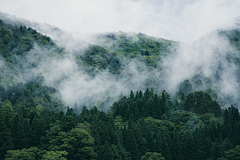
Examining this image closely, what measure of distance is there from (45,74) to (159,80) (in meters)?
82.1

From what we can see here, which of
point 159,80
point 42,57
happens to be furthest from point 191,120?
point 42,57

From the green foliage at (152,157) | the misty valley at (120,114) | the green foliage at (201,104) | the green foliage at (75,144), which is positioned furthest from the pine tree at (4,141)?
the green foliage at (201,104)

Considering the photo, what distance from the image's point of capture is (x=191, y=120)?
8169 cm

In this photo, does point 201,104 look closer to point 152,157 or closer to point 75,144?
point 152,157

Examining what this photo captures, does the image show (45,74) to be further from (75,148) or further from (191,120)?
(75,148)

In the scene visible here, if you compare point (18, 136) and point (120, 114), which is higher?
point (120, 114)

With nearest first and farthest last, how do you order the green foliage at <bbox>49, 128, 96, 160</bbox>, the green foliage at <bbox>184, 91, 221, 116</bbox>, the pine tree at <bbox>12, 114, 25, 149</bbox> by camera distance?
the green foliage at <bbox>49, 128, 96, 160</bbox>
the pine tree at <bbox>12, 114, 25, 149</bbox>
the green foliage at <bbox>184, 91, 221, 116</bbox>

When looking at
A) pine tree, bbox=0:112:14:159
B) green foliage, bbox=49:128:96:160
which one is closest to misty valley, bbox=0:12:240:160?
pine tree, bbox=0:112:14:159

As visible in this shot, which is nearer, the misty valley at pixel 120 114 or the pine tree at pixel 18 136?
the misty valley at pixel 120 114

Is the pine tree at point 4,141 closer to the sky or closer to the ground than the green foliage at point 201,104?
closer to the ground

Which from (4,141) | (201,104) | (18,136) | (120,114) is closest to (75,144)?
(4,141)

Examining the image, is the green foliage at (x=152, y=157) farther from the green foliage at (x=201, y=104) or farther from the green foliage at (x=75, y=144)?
the green foliage at (x=201, y=104)

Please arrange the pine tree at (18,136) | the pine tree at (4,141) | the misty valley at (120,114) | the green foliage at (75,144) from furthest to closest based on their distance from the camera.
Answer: the pine tree at (18,136), the misty valley at (120,114), the green foliage at (75,144), the pine tree at (4,141)

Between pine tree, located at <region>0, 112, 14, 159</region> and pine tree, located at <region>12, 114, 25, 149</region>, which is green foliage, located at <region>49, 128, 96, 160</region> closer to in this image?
pine tree, located at <region>0, 112, 14, 159</region>
